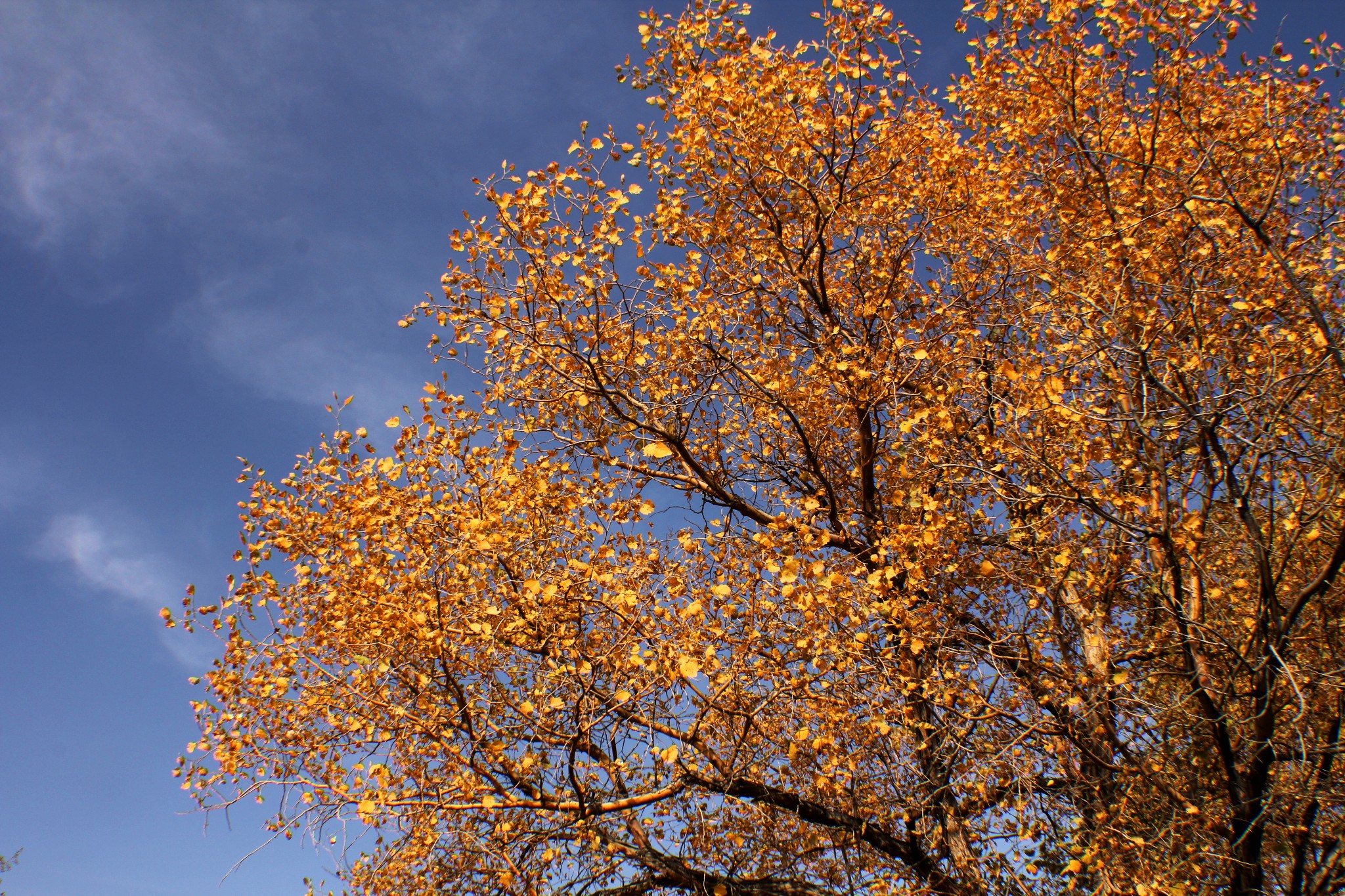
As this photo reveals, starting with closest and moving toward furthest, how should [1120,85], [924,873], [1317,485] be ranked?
[1317,485] → [924,873] → [1120,85]

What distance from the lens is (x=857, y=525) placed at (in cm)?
805

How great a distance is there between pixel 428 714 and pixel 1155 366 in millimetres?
6792

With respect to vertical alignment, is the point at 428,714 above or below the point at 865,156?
below

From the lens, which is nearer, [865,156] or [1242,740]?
[1242,740]

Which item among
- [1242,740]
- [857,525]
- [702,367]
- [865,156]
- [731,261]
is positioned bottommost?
[1242,740]

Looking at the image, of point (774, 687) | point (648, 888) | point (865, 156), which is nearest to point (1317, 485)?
point (774, 687)

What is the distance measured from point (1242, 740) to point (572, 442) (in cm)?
581

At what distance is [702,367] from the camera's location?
821 centimetres

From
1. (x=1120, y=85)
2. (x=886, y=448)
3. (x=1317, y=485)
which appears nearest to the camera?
(x=1317, y=485)

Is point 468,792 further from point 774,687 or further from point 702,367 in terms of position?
point 702,367

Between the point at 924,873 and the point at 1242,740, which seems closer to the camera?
the point at 1242,740

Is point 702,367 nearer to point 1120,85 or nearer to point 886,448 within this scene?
point 886,448

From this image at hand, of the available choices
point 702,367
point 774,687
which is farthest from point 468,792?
point 702,367

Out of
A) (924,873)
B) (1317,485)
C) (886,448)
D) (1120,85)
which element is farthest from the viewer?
(1120,85)
